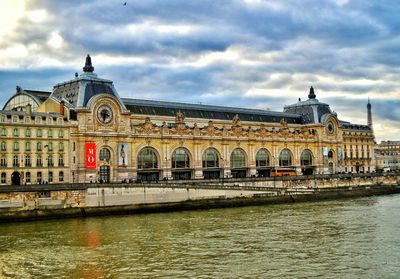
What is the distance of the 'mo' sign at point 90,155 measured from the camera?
75500mm

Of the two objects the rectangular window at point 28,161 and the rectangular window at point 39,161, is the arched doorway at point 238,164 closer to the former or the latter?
the rectangular window at point 39,161

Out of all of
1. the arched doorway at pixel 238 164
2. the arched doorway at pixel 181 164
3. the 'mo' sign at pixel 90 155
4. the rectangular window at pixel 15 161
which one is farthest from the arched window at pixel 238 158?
the rectangular window at pixel 15 161

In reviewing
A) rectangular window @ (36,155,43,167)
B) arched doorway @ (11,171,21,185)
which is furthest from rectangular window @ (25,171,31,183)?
rectangular window @ (36,155,43,167)

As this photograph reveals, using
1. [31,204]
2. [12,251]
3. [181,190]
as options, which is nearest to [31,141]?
[31,204]

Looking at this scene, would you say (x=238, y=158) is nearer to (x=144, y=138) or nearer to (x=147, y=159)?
(x=147, y=159)

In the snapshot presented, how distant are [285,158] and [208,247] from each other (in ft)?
221

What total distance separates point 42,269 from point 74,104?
47454mm

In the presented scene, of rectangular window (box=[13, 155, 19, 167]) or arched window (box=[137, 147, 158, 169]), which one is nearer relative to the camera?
rectangular window (box=[13, 155, 19, 167])

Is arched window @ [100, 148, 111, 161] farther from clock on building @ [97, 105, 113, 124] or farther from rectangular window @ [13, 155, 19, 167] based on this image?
rectangular window @ [13, 155, 19, 167]

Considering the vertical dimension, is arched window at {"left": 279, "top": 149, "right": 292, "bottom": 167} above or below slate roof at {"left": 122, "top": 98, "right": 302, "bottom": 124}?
below

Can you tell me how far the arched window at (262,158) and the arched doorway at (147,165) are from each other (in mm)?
21996

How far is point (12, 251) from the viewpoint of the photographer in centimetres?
3872

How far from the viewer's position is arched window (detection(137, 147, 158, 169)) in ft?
272

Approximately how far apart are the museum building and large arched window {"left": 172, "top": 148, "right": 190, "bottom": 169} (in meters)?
0.16
